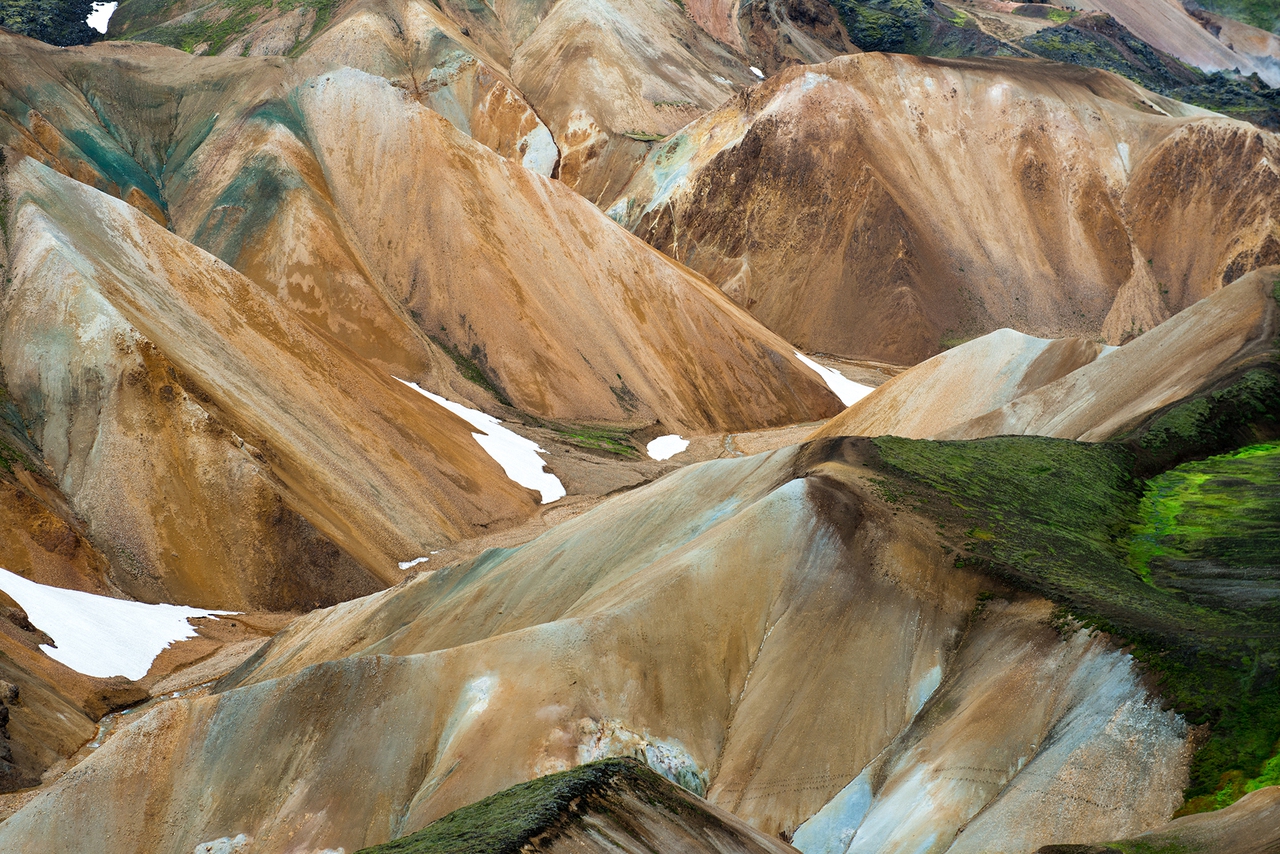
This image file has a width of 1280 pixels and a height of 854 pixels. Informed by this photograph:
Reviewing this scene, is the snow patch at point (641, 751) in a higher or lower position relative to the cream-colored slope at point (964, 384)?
higher

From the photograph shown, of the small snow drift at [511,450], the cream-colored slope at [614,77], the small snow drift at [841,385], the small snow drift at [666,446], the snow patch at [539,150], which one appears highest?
the cream-colored slope at [614,77]

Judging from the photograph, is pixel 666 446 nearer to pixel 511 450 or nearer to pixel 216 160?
pixel 511 450

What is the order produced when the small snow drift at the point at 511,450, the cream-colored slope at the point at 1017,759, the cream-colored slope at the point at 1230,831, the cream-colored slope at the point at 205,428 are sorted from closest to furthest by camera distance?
1. the cream-colored slope at the point at 1230,831
2. the cream-colored slope at the point at 1017,759
3. the cream-colored slope at the point at 205,428
4. the small snow drift at the point at 511,450

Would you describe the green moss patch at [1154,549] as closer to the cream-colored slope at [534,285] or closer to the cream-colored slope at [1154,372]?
the cream-colored slope at [1154,372]

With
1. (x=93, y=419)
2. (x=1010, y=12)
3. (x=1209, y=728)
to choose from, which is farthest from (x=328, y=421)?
Result: (x=1010, y=12)

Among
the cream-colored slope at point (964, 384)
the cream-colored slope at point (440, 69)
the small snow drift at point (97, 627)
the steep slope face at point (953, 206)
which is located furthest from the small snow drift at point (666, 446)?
the cream-colored slope at point (440, 69)

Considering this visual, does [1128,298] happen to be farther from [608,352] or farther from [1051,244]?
[608,352]

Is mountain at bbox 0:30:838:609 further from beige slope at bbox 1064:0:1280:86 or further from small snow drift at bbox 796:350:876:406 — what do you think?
beige slope at bbox 1064:0:1280:86
